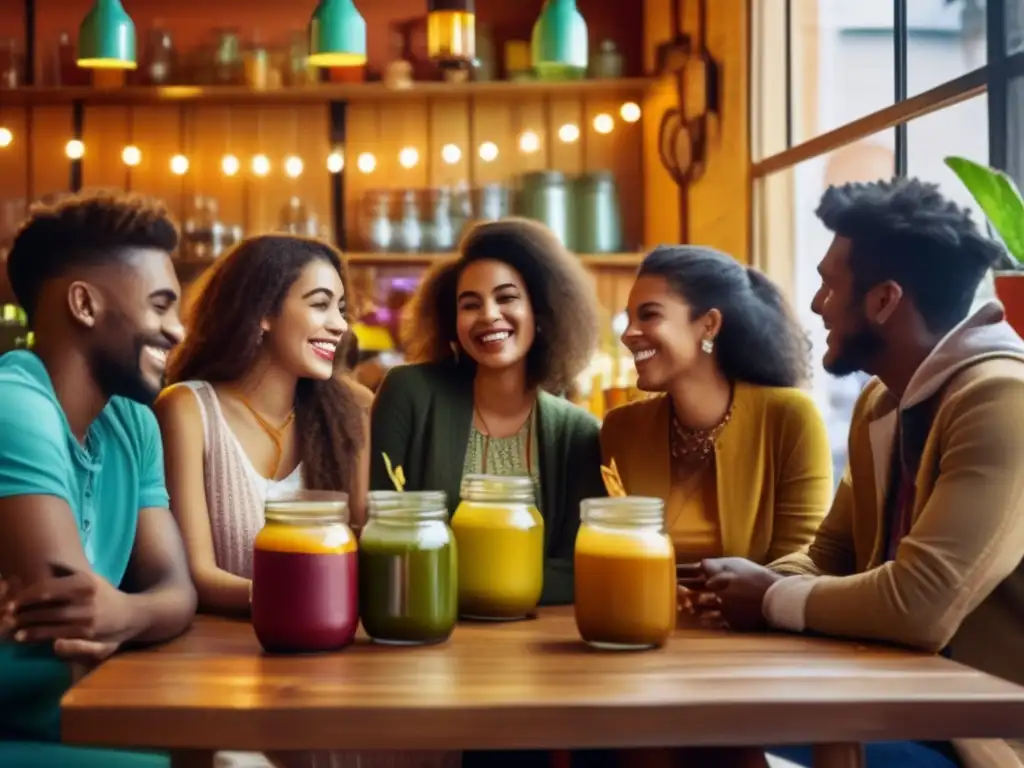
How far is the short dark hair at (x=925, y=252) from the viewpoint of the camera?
1865mm

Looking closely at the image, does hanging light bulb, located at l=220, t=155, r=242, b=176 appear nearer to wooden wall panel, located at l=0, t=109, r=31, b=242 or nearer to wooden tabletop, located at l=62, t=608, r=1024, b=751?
wooden wall panel, located at l=0, t=109, r=31, b=242

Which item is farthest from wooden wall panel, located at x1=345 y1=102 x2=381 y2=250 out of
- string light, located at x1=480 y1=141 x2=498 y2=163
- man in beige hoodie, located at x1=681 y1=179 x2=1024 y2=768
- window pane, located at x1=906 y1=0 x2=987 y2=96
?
man in beige hoodie, located at x1=681 y1=179 x2=1024 y2=768

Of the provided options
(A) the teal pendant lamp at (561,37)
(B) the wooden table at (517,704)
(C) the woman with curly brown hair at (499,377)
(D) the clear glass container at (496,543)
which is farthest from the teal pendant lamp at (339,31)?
(B) the wooden table at (517,704)

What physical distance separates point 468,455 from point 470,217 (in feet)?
9.55

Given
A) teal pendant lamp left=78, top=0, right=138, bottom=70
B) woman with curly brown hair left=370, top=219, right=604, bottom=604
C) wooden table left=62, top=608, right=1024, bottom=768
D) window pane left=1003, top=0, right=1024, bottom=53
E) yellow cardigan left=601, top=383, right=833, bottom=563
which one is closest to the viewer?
wooden table left=62, top=608, right=1024, bottom=768

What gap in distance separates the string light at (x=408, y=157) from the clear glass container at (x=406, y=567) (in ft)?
13.3

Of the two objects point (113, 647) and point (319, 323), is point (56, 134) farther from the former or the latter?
point (113, 647)

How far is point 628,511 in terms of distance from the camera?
1458mm

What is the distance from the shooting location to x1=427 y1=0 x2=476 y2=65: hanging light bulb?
11.5ft

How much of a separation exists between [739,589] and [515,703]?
495 millimetres

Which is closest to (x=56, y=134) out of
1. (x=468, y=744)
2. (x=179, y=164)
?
(x=179, y=164)

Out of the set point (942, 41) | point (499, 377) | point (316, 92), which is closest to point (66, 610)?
point (499, 377)

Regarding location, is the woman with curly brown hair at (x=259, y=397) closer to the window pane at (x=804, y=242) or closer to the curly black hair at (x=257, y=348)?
the curly black hair at (x=257, y=348)

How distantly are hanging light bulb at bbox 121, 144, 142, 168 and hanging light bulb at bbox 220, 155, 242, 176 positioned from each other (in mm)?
350
